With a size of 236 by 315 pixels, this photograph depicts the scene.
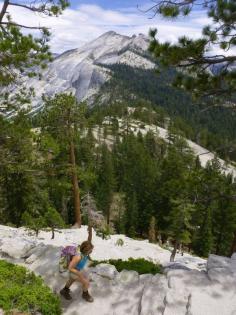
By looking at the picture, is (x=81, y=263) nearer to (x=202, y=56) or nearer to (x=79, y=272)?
(x=79, y=272)

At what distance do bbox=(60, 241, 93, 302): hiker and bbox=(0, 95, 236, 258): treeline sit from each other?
3.00m

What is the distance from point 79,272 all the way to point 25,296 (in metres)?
1.44

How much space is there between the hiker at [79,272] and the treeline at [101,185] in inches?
118

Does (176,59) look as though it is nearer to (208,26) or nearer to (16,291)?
(208,26)

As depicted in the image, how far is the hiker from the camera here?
1002 cm

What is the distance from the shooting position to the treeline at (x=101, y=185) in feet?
45.5

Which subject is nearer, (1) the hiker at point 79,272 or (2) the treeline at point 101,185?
(1) the hiker at point 79,272

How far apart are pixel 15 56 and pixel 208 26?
5621 mm

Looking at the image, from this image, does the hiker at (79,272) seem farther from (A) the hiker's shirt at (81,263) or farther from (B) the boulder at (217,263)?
(B) the boulder at (217,263)

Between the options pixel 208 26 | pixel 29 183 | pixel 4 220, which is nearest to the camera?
pixel 208 26

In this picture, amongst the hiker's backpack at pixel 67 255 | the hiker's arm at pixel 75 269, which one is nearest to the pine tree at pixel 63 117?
the hiker's backpack at pixel 67 255

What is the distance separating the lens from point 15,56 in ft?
38.5

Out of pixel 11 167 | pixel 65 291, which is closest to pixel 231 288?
pixel 65 291

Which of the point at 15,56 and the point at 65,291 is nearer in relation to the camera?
the point at 65,291
